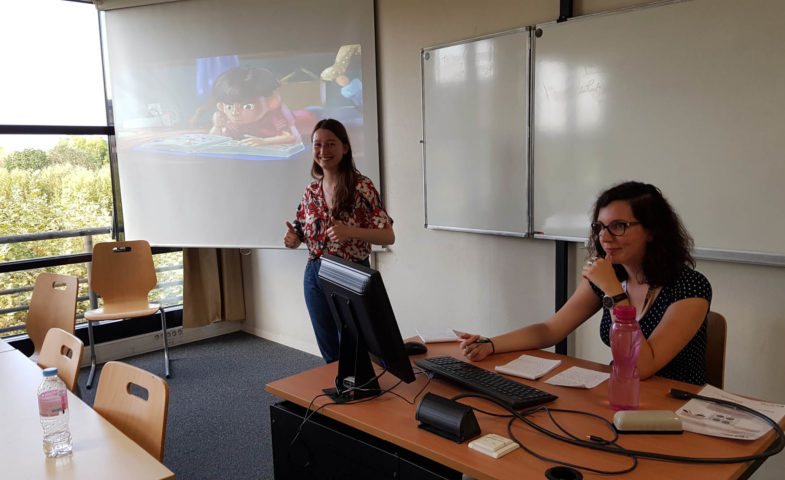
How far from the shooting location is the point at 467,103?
3199 mm

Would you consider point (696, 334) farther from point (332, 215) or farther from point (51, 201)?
point (51, 201)

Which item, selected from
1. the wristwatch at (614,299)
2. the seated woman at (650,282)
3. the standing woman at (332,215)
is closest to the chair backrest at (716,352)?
the seated woman at (650,282)

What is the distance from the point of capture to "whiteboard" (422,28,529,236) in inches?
117


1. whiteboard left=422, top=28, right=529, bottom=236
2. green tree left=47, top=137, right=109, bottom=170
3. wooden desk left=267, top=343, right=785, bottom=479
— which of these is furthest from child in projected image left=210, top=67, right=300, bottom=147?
wooden desk left=267, top=343, right=785, bottom=479

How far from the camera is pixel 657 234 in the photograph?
1.86 metres

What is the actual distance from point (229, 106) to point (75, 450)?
10.3 feet

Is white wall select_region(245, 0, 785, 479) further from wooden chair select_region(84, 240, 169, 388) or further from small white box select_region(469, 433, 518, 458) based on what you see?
wooden chair select_region(84, 240, 169, 388)

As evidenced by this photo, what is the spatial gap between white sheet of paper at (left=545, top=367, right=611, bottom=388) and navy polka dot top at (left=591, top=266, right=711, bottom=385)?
224 mm

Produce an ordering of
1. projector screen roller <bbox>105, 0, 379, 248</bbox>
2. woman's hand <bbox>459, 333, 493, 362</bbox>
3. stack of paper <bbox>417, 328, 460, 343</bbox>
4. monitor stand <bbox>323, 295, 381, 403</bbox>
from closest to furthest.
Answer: monitor stand <bbox>323, 295, 381, 403</bbox>
woman's hand <bbox>459, 333, 493, 362</bbox>
stack of paper <bbox>417, 328, 460, 343</bbox>
projector screen roller <bbox>105, 0, 379, 248</bbox>

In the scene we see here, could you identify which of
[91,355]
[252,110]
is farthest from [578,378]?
[91,355]

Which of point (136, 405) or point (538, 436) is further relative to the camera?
point (136, 405)

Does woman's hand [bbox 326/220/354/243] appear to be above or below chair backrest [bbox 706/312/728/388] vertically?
above

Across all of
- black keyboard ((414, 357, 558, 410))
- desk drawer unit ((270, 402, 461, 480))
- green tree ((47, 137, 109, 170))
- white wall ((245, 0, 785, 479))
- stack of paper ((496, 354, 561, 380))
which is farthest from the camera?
green tree ((47, 137, 109, 170))

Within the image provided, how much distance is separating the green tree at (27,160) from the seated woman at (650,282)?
3.64 m
